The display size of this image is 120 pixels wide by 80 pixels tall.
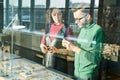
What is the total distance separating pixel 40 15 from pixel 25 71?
1.60 feet

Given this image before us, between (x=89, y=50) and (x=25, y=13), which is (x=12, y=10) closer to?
(x=25, y=13)

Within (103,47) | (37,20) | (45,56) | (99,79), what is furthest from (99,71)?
(37,20)

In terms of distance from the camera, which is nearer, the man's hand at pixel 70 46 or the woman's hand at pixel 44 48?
the man's hand at pixel 70 46

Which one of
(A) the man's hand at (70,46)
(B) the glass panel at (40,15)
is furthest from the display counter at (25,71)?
(B) the glass panel at (40,15)

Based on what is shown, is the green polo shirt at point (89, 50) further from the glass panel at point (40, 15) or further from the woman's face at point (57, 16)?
the glass panel at point (40, 15)

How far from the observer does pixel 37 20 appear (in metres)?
2.09

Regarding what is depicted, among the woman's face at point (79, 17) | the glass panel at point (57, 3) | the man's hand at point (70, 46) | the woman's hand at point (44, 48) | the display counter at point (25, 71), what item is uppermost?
the glass panel at point (57, 3)

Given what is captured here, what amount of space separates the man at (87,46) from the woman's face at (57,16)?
0.16 metres

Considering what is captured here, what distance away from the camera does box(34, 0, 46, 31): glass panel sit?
2.03 m

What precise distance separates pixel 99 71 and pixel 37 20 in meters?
0.73

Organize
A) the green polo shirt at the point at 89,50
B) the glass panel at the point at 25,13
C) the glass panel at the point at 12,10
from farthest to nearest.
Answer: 1. the glass panel at the point at 12,10
2. the glass panel at the point at 25,13
3. the green polo shirt at the point at 89,50

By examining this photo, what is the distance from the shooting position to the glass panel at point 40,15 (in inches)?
80.0

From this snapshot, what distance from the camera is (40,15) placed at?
6.77 ft

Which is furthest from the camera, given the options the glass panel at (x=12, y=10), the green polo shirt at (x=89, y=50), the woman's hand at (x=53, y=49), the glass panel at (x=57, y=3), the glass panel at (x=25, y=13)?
the glass panel at (x=12, y=10)
